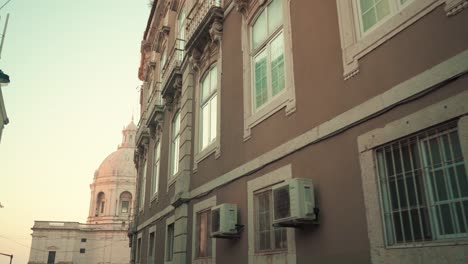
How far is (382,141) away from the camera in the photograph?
5.21m

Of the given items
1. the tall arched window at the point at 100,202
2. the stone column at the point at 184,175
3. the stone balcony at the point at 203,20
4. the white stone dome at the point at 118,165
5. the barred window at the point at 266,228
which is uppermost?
the white stone dome at the point at 118,165

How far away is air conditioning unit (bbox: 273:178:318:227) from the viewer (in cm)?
604

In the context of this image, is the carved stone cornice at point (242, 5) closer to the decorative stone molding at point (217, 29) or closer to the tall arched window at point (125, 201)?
the decorative stone molding at point (217, 29)

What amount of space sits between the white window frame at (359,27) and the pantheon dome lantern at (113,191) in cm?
8137

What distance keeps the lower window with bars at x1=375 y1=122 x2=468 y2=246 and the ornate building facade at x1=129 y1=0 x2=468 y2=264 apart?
12mm

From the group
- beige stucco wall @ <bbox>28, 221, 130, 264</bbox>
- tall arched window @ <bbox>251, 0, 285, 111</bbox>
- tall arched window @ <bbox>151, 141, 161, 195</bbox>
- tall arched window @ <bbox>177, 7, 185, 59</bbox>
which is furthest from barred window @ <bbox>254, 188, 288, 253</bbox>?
beige stucco wall @ <bbox>28, 221, 130, 264</bbox>

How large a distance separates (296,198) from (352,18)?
2679 millimetres

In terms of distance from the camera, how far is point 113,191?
8625 centimetres

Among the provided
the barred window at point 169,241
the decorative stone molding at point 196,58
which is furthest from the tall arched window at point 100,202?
the decorative stone molding at point 196,58

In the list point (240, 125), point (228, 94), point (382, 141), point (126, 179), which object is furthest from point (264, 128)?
point (126, 179)

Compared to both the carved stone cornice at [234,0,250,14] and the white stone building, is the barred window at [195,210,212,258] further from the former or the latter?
the white stone building

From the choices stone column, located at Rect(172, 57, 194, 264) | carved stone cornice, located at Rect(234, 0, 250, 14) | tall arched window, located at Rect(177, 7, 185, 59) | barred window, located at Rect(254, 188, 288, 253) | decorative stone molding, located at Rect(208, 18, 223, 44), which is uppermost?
tall arched window, located at Rect(177, 7, 185, 59)

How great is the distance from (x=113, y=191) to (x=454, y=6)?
8685 cm

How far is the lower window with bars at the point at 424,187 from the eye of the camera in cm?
441
